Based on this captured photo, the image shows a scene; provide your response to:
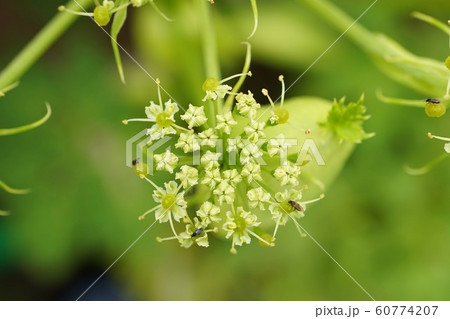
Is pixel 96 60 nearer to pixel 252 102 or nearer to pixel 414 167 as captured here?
pixel 252 102

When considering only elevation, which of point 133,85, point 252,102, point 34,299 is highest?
point 133,85

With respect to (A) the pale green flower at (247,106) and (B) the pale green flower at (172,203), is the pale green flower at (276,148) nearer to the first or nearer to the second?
(A) the pale green flower at (247,106)

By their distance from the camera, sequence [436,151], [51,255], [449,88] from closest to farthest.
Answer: [449,88]
[51,255]
[436,151]

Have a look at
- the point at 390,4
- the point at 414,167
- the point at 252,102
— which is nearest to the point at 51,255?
the point at 252,102

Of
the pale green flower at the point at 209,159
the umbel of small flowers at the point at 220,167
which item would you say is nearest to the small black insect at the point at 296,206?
the umbel of small flowers at the point at 220,167

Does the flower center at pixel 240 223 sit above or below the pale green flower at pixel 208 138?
below

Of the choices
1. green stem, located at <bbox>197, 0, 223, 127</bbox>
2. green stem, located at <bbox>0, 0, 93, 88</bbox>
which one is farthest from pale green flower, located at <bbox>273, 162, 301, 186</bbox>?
green stem, located at <bbox>0, 0, 93, 88</bbox>

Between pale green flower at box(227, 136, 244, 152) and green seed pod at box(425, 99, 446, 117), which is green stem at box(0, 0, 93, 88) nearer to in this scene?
pale green flower at box(227, 136, 244, 152)
